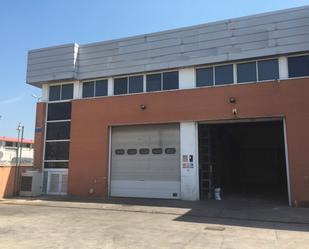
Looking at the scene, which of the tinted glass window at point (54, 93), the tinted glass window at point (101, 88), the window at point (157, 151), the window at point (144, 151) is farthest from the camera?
the tinted glass window at point (54, 93)

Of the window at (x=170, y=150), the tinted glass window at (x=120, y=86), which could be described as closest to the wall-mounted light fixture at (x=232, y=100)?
the window at (x=170, y=150)

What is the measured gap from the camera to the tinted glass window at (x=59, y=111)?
2298 centimetres

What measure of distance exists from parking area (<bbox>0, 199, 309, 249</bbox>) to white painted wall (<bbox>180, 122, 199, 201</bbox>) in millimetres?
1103

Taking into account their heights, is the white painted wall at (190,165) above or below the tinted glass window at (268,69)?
below

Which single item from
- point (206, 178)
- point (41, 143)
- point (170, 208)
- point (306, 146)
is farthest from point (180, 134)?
point (41, 143)

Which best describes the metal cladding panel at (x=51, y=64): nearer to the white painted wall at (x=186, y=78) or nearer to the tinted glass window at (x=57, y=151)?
the tinted glass window at (x=57, y=151)

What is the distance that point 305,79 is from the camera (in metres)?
17.3

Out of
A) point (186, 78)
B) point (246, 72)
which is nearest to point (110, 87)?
point (186, 78)

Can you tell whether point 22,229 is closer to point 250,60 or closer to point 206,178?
point 206,178

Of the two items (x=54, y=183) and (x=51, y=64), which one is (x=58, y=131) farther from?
(x=51, y=64)

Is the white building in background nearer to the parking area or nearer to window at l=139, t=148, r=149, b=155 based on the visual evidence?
window at l=139, t=148, r=149, b=155

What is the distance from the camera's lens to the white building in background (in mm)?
33475

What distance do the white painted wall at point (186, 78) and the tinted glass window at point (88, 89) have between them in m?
5.96

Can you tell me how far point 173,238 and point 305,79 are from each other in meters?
11.3
